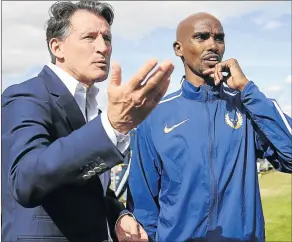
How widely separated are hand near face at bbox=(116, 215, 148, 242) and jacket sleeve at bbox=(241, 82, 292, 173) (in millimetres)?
1375

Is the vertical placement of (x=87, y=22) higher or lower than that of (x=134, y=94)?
higher

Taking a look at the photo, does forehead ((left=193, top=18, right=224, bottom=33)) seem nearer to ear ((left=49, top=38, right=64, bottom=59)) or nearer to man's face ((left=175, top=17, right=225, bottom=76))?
man's face ((left=175, top=17, right=225, bottom=76))

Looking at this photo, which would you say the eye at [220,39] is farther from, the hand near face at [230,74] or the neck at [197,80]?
the neck at [197,80]

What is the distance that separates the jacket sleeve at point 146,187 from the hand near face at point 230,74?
67cm

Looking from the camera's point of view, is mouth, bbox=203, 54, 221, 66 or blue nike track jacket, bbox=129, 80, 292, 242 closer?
blue nike track jacket, bbox=129, 80, 292, 242

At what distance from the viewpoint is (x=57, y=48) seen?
270 centimetres

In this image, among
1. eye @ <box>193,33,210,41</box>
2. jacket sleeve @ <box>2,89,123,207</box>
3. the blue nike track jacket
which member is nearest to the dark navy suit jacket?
jacket sleeve @ <box>2,89,123,207</box>

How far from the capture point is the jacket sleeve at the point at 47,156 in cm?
193

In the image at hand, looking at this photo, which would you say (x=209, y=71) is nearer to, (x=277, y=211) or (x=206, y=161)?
(x=206, y=161)

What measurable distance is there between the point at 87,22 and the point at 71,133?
81 centimetres

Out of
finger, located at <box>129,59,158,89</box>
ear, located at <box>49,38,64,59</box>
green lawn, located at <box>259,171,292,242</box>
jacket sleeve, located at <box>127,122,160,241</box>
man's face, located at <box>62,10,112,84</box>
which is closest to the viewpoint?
finger, located at <box>129,59,158,89</box>

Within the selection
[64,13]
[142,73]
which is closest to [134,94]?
[142,73]

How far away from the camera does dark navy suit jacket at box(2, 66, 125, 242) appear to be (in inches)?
76.7

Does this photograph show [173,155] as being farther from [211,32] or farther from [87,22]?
[87,22]
